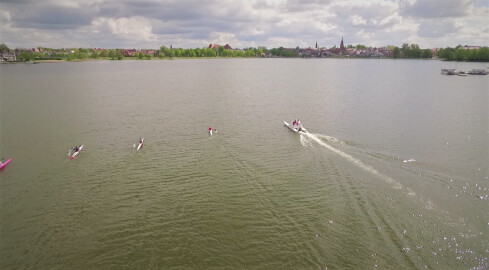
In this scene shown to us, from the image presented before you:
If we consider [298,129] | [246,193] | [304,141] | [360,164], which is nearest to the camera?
[246,193]

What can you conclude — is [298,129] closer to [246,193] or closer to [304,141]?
[304,141]

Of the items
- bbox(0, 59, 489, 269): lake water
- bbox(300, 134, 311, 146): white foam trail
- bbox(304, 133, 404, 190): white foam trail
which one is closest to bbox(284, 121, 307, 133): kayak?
bbox(0, 59, 489, 269): lake water

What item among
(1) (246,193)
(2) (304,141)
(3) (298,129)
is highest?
(3) (298,129)

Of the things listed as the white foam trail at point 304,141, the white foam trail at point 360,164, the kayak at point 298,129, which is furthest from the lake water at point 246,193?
the kayak at point 298,129

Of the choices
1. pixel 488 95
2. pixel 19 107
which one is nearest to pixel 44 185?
pixel 19 107

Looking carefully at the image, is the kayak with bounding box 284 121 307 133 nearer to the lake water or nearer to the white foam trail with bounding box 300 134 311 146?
the lake water

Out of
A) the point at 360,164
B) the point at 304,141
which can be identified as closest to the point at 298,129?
the point at 304,141

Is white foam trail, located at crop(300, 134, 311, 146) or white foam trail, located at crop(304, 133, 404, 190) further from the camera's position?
white foam trail, located at crop(300, 134, 311, 146)

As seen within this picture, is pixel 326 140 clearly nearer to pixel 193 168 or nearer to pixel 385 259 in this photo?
pixel 193 168
